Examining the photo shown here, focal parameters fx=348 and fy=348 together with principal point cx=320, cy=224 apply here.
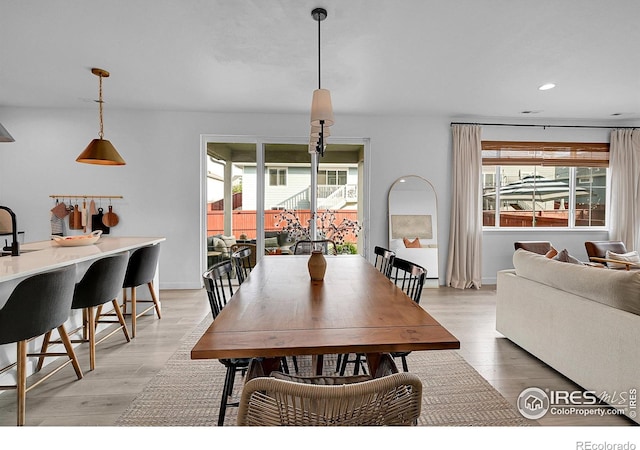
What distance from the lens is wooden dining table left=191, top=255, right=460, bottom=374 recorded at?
1.19 metres

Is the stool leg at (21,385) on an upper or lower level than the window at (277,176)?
lower

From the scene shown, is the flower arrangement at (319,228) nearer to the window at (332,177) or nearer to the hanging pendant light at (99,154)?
the window at (332,177)

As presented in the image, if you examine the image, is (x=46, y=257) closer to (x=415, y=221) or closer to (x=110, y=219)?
(x=110, y=219)

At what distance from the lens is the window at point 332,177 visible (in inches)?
205

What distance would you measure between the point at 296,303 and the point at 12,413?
1754 mm

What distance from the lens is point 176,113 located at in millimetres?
4871

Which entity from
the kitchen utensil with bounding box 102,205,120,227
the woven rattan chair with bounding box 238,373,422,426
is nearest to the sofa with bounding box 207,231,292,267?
the kitchen utensil with bounding box 102,205,120,227

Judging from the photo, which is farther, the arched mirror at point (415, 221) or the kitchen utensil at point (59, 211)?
the arched mirror at point (415, 221)

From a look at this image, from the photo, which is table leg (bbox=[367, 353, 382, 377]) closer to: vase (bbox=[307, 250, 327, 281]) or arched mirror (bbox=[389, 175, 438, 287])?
vase (bbox=[307, 250, 327, 281])

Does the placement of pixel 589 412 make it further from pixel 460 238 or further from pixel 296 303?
pixel 460 238

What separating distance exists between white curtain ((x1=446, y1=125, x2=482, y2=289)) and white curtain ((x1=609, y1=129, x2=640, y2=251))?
218 cm

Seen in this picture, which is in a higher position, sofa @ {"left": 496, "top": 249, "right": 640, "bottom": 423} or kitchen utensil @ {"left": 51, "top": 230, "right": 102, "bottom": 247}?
kitchen utensil @ {"left": 51, "top": 230, "right": 102, "bottom": 247}

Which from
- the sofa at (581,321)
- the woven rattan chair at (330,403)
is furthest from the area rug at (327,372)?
the woven rattan chair at (330,403)

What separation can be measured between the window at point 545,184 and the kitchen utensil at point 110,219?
5397 mm
